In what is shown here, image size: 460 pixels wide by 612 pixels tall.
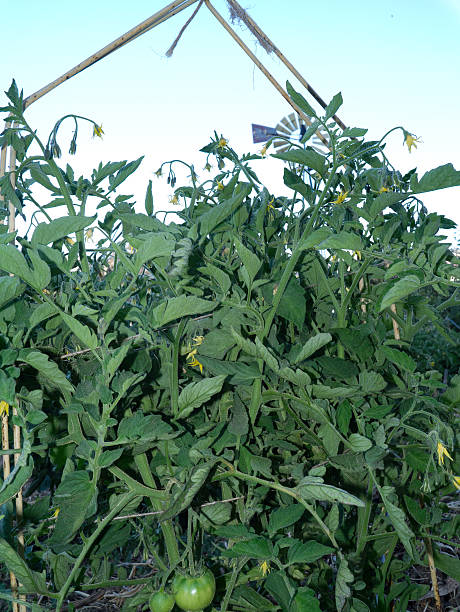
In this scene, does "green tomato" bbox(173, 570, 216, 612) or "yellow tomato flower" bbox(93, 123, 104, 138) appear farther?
"yellow tomato flower" bbox(93, 123, 104, 138)

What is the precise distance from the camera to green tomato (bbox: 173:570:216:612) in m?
0.56

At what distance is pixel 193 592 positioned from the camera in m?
0.56

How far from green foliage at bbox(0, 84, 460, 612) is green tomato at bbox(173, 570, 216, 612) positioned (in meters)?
0.02

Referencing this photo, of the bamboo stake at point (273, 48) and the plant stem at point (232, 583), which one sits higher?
the bamboo stake at point (273, 48)

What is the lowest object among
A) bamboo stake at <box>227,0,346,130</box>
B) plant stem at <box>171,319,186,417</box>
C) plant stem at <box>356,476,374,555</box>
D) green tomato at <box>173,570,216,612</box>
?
plant stem at <box>356,476,374,555</box>

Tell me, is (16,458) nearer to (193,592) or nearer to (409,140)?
(193,592)

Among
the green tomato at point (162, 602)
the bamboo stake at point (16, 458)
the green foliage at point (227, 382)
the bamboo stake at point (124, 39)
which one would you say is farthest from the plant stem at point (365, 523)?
the bamboo stake at point (124, 39)

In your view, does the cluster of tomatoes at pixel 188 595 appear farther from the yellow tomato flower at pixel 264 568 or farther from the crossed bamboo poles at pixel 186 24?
the crossed bamboo poles at pixel 186 24

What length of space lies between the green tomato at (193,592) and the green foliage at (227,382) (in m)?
0.02

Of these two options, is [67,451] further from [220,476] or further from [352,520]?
[352,520]

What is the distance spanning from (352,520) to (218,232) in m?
0.45

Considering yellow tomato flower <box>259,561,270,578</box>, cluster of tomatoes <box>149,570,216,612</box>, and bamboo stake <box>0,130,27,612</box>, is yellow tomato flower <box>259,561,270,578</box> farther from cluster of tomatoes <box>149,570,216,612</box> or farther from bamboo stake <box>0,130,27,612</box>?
bamboo stake <box>0,130,27,612</box>

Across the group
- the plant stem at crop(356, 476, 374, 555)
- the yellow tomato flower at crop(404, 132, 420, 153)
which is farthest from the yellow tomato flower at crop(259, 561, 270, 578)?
the yellow tomato flower at crop(404, 132, 420, 153)

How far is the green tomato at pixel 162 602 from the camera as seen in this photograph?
566 mm
